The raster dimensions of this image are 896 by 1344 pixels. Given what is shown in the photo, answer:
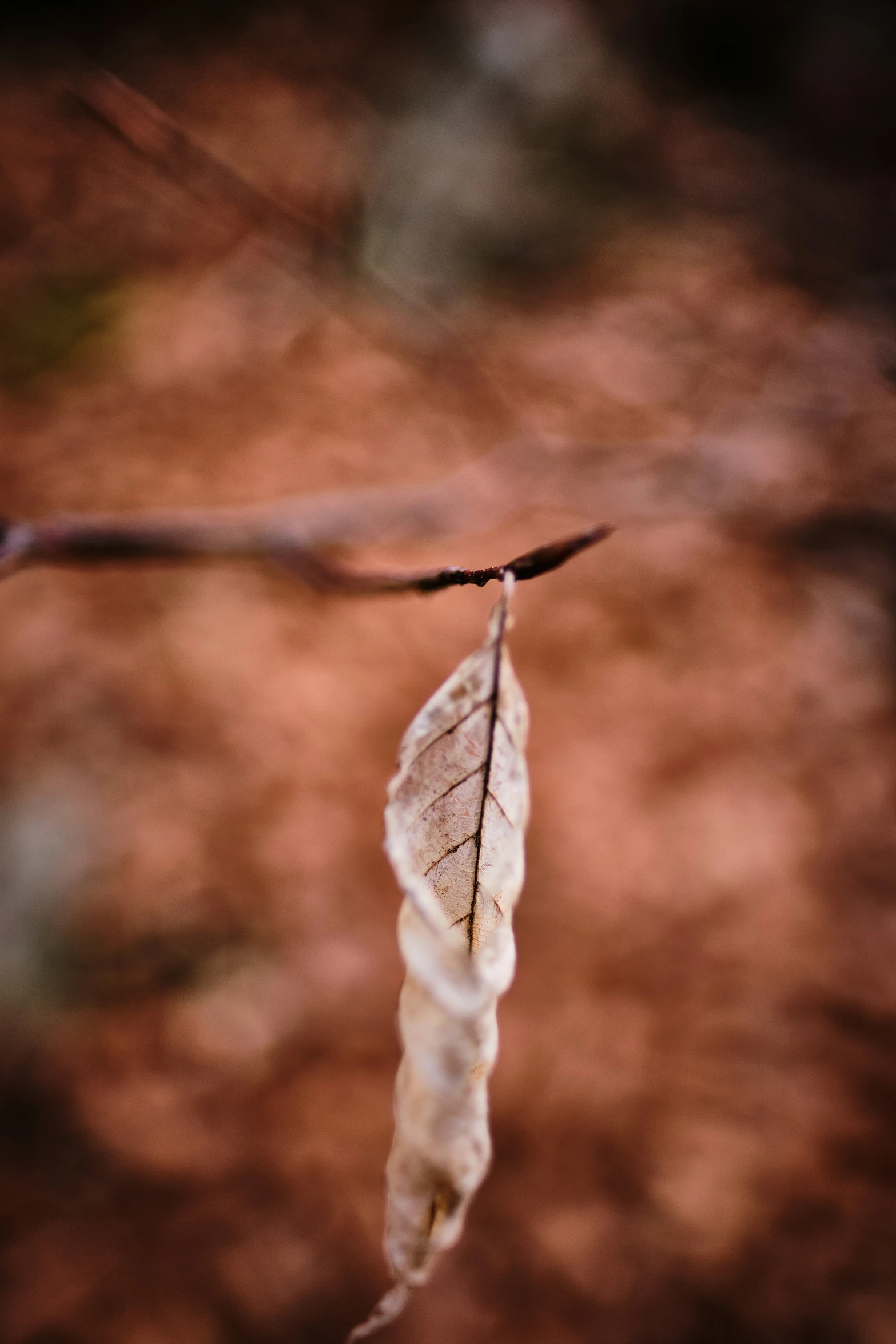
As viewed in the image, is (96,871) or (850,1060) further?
(96,871)

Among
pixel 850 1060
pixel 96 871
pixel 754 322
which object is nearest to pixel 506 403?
pixel 754 322

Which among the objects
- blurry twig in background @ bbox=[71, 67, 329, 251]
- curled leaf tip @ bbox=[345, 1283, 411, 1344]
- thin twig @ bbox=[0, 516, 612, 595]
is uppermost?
blurry twig in background @ bbox=[71, 67, 329, 251]

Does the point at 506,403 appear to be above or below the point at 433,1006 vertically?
above

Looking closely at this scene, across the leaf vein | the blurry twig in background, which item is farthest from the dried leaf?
the blurry twig in background

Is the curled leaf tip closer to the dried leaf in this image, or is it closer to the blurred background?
the dried leaf

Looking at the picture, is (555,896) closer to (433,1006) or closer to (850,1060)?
(850,1060)

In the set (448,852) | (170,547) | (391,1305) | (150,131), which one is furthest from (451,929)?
(150,131)
